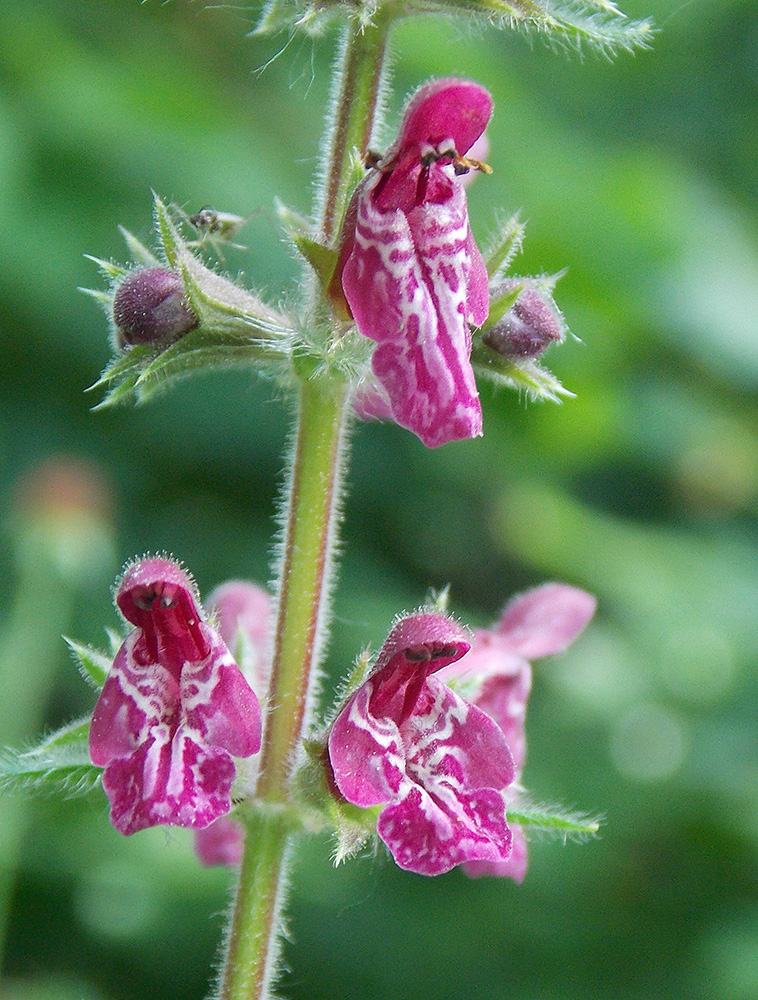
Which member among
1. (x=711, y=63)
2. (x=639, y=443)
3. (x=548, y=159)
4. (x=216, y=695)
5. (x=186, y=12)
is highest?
(x=711, y=63)

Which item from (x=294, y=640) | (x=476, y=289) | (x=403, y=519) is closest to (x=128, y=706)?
(x=294, y=640)

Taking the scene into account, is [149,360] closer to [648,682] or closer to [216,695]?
[216,695]

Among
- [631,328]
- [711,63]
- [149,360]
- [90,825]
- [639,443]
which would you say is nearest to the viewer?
[149,360]

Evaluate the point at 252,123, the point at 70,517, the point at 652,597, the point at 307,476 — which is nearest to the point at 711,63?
the point at 252,123

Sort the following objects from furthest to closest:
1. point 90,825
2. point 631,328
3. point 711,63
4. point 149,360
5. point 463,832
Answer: point 711,63, point 631,328, point 90,825, point 149,360, point 463,832

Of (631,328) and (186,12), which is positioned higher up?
(186,12)

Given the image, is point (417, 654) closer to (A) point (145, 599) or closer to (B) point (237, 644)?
(A) point (145, 599)
